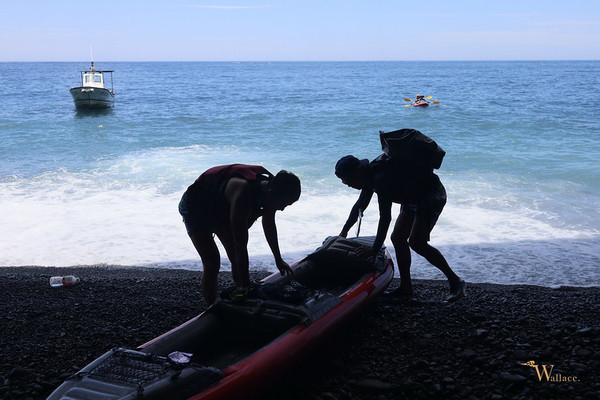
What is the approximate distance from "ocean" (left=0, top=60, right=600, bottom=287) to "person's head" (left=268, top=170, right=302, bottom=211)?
3.91 metres

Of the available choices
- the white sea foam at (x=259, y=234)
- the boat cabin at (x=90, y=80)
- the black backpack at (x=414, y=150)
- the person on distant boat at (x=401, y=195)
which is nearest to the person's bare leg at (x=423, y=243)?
the person on distant boat at (x=401, y=195)

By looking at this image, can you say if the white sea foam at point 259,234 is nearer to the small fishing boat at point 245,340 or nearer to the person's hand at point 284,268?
the small fishing boat at point 245,340

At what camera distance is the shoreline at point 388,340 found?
3.50 metres

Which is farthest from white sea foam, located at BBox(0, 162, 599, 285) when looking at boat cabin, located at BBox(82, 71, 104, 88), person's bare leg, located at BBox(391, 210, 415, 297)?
boat cabin, located at BBox(82, 71, 104, 88)

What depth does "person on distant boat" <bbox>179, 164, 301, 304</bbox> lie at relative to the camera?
3.65m

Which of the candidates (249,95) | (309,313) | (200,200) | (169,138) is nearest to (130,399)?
(309,313)

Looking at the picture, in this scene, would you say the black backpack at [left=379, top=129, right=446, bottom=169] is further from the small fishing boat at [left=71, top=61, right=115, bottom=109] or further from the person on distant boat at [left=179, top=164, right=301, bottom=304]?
the small fishing boat at [left=71, top=61, right=115, bottom=109]

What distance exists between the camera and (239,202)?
12.0ft

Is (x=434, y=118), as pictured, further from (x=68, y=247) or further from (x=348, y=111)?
(x=68, y=247)

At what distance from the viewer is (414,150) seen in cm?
436

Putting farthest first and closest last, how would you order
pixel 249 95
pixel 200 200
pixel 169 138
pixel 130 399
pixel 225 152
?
1. pixel 249 95
2. pixel 169 138
3. pixel 225 152
4. pixel 200 200
5. pixel 130 399

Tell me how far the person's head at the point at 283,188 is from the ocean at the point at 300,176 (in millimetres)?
3915

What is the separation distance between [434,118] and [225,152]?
41.1 ft

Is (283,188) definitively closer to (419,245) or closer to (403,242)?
(419,245)
